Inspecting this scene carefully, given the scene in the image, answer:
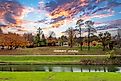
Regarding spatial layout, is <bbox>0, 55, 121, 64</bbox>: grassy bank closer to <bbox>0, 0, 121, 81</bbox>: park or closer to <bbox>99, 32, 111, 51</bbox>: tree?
<bbox>99, 32, 111, 51</bbox>: tree

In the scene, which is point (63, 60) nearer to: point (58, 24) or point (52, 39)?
point (58, 24)

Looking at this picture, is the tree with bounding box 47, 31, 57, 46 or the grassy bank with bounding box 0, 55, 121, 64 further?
the tree with bounding box 47, 31, 57, 46

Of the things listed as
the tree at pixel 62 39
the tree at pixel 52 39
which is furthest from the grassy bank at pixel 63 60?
the tree at pixel 52 39

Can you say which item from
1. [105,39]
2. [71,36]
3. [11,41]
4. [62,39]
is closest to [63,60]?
[105,39]

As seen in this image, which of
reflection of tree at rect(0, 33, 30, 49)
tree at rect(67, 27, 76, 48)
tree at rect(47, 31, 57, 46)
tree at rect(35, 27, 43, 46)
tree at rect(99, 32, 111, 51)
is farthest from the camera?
tree at rect(47, 31, 57, 46)

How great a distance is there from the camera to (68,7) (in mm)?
82312

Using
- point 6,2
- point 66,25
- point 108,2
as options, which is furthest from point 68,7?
point 6,2

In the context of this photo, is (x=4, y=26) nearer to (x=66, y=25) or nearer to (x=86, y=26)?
(x=66, y=25)

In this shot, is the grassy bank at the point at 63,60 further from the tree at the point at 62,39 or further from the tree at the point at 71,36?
the tree at the point at 62,39

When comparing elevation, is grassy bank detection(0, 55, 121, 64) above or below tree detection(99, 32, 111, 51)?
below

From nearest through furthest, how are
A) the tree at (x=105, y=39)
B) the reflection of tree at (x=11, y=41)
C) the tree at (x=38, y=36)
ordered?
the tree at (x=105, y=39), the reflection of tree at (x=11, y=41), the tree at (x=38, y=36)

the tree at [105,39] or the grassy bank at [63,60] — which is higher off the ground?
the tree at [105,39]

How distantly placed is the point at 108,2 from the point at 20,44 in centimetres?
2243

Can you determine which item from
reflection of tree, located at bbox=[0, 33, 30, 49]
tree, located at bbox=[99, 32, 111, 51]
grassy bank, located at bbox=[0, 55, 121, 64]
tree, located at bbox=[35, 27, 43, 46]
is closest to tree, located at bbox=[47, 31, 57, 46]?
tree, located at bbox=[35, 27, 43, 46]
